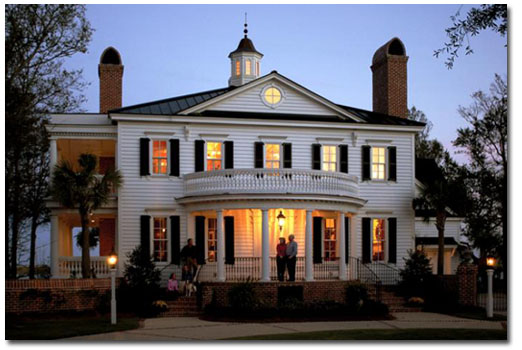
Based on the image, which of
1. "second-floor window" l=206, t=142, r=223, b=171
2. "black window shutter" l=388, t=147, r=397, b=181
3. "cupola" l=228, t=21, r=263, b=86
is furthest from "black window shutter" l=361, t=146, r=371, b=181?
"cupola" l=228, t=21, r=263, b=86

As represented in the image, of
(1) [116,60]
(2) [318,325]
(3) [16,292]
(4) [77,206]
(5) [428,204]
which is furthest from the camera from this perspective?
(1) [116,60]

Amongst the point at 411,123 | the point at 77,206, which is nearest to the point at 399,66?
the point at 411,123

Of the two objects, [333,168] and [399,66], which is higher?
[399,66]

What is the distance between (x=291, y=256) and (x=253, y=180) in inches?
116

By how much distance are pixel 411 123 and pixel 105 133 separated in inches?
465

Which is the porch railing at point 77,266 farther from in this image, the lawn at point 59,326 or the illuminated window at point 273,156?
the illuminated window at point 273,156

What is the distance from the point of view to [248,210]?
98.0 ft

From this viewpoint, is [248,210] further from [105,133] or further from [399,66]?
[399,66]

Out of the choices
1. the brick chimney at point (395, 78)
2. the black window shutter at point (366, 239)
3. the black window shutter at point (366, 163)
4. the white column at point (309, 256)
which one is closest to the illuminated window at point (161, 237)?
the white column at point (309, 256)

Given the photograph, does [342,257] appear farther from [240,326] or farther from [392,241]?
[240,326]

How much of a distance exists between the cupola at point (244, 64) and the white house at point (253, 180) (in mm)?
2962

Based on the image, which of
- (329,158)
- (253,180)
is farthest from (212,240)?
(329,158)

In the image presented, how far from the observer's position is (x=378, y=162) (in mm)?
31750

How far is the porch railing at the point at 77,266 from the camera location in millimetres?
29078
